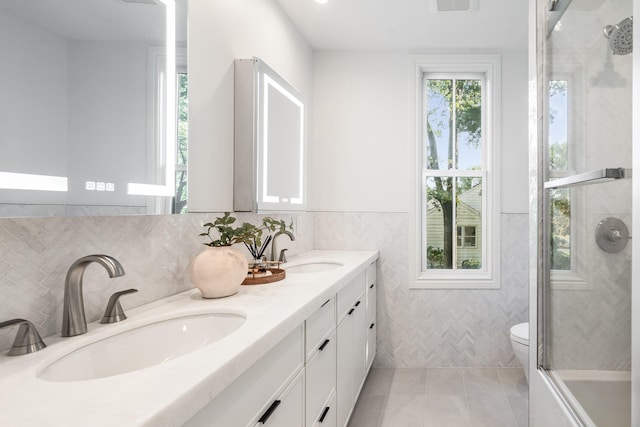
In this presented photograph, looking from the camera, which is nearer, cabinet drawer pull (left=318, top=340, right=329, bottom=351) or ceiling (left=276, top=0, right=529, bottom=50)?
cabinet drawer pull (left=318, top=340, right=329, bottom=351)

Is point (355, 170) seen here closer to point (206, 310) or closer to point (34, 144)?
point (206, 310)

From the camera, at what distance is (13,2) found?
0.85m

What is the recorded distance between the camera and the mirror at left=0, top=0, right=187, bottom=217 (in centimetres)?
86

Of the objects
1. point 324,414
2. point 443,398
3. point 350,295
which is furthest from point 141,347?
point 443,398

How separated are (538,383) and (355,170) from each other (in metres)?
2.10

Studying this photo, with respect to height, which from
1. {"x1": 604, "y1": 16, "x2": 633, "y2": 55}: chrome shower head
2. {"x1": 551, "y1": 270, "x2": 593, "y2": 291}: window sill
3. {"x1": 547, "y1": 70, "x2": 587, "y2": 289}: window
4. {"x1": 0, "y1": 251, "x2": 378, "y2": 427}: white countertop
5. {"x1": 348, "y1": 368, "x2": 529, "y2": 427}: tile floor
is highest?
{"x1": 604, "y1": 16, "x2": 633, "y2": 55}: chrome shower head

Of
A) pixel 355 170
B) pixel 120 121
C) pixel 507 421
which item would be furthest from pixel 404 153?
pixel 120 121

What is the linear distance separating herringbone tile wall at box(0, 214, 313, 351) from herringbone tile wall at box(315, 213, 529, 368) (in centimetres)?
180

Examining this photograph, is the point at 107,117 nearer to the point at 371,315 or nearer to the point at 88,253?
the point at 88,253

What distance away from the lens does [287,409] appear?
124cm

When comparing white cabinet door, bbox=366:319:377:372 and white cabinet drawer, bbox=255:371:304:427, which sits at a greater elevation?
white cabinet drawer, bbox=255:371:304:427

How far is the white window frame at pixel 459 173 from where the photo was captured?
3143mm

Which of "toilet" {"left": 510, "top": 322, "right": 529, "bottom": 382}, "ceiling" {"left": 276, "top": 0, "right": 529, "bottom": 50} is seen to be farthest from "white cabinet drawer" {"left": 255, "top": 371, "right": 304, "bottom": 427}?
"ceiling" {"left": 276, "top": 0, "right": 529, "bottom": 50}

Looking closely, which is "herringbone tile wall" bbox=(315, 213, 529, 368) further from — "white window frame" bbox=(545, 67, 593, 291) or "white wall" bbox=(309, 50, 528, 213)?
"white window frame" bbox=(545, 67, 593, 291)
